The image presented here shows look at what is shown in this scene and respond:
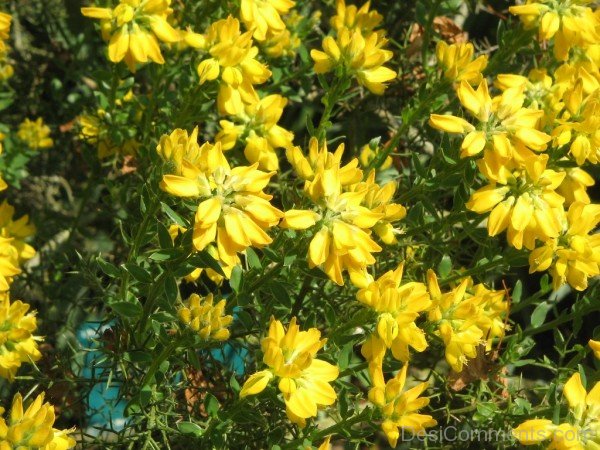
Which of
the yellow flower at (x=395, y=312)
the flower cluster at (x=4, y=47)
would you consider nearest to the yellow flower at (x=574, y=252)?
the yellow flower at (x=395, y=312)

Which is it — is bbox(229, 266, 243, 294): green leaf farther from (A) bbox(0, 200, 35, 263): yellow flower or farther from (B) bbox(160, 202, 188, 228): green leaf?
(A) bbox(0, 200, 35, 263): yellow flower

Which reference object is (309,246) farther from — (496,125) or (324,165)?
(496,125)

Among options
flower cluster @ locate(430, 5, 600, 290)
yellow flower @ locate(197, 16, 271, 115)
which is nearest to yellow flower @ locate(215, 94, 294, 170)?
yellow flower @ locate(197, 16, 271, 115)

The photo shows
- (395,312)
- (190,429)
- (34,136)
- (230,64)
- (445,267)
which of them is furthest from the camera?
(34,136)

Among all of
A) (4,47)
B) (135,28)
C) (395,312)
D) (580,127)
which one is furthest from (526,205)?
(4,47)

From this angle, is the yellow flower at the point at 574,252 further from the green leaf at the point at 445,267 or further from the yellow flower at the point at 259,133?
the yellow flower at the point at 259,133

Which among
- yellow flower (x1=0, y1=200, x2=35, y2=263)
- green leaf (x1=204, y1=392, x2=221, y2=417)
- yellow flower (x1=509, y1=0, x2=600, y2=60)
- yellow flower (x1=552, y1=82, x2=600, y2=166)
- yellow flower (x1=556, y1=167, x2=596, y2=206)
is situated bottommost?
yellow flower (x1=0, y1=200, x2=35, y2=263)
